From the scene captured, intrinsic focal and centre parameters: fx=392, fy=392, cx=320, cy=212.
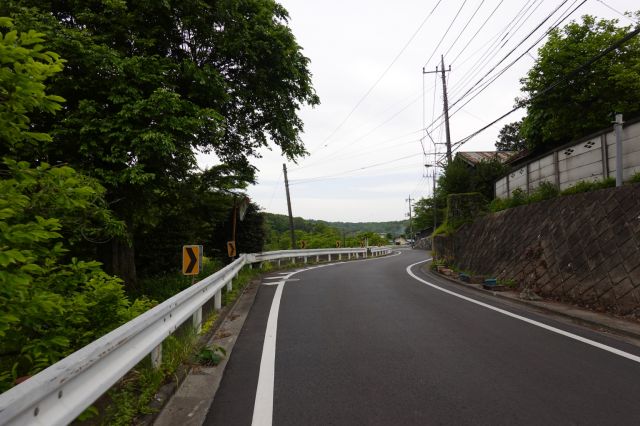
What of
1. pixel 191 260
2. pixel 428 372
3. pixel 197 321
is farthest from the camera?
pixel 191 260

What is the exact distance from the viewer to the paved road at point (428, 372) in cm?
319

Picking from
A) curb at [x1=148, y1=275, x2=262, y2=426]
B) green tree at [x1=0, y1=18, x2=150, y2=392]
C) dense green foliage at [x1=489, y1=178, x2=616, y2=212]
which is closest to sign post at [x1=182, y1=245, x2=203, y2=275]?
curb at [x1=148, y1=275, x2=262, y2=426]

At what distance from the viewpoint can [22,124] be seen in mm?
2982

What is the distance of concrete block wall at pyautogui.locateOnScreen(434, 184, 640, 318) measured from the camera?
6.80m

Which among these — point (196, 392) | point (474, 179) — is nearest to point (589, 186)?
point (196, 392)

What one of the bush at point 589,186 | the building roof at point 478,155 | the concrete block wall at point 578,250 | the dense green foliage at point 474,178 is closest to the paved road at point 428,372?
the concrete block wall at point 578,250

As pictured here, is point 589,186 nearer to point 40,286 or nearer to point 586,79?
point 40,286

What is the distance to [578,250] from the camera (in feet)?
26.7

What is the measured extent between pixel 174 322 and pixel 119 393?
3.19 feet

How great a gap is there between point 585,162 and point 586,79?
12739 mm

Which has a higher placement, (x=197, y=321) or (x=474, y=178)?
(x=474, y=178)

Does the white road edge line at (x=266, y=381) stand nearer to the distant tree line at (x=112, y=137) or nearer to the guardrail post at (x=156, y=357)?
the guardrail post at (x=156, y=357)

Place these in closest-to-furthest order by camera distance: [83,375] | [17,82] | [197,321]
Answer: [83,375]
[17,82]
[197,321]

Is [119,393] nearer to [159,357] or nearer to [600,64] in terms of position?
[159,357]
